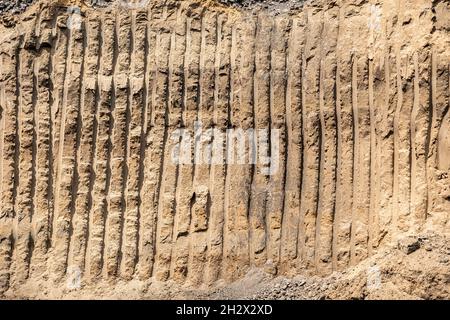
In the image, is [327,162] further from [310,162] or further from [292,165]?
[292,165]

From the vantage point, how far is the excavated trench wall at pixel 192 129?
4.20 meters

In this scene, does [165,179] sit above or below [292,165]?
below

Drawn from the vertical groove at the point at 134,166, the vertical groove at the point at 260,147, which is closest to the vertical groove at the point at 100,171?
the vertical groove at the point at 134,166

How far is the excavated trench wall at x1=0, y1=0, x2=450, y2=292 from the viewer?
13.8 feet

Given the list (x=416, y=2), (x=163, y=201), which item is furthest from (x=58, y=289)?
(x=416, y=2)

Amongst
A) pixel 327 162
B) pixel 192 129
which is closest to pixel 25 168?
pixel 192 129

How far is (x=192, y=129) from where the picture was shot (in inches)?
168

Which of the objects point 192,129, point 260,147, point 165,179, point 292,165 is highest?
point 192,129

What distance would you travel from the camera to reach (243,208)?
13.9ft

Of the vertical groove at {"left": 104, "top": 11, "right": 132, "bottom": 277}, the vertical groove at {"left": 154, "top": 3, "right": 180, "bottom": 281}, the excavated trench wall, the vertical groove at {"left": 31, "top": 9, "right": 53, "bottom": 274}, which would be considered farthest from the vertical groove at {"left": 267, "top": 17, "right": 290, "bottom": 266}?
the vertical groove at {"left": 31, "top": 9, "right": 53, "bottom": 274}

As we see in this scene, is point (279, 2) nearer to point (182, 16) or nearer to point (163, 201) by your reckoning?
point (182, 16)

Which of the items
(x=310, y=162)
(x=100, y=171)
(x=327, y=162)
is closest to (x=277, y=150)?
(x=310, y=162)

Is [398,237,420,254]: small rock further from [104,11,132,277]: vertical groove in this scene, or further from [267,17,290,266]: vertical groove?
[104,11,132,277]: vertical groove

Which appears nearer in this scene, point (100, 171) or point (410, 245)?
point (410, 245)
